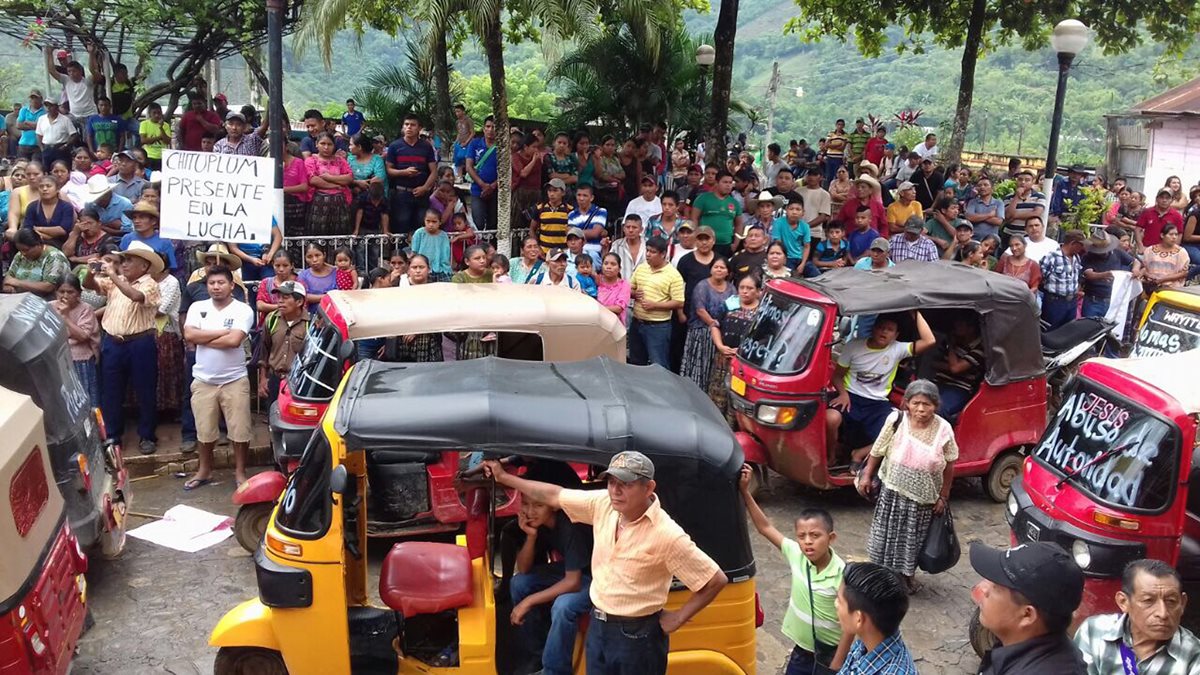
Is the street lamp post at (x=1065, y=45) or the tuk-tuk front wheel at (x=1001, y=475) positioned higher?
the street lamp post at (x=1065, y=45)

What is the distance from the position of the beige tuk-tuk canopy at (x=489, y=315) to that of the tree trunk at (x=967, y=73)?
11.6 meters

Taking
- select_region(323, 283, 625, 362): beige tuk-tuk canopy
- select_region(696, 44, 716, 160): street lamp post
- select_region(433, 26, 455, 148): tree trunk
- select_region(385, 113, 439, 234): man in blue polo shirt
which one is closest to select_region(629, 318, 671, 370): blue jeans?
select_region(323, 283, 625, 362): beige tuk-tuk canopy

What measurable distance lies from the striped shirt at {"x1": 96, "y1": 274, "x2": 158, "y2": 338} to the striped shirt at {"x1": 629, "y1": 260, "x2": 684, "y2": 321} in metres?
4.45

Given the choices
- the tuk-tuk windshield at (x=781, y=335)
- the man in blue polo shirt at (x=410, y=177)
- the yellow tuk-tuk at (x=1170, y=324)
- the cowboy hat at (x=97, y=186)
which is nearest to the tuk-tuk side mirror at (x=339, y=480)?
the tuk-tuk windshield at (x=781, y=335)

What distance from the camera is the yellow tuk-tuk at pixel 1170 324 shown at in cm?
835

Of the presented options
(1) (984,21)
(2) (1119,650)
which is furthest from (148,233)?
(1) (984,21)

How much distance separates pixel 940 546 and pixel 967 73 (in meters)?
13.0

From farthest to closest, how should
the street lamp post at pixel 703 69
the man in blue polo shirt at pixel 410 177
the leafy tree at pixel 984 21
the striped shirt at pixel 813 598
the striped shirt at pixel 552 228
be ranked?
the street lamp post at pixel 703 69, the leafy tree at pixel 984 21, the man in blue polo shirt at pixel 410 177, the striped shirt at pixel 552 228, the striped shirt at pixel 813 598

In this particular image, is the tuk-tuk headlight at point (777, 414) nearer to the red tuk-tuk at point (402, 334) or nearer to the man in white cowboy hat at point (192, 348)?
the red tuk-tuk at point (402, 334)

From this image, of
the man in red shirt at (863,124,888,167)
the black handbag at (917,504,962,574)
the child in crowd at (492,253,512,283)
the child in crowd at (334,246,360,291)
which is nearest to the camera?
the black handbag at (917,504,962,574)

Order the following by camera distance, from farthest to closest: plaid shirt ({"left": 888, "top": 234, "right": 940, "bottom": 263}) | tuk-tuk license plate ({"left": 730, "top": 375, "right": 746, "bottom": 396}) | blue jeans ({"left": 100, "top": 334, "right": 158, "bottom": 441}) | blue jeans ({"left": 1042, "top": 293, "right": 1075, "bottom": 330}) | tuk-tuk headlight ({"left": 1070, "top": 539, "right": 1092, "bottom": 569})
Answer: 1. plaid shirt ({"left": 888, "top": 234, "right": 940, "bottom": 263})
2. blue jeans ({"left": 1042, "top": 293, "right": 1075, "bottom": 330})
3. blue jeans ({"left": 100, "top": 334, "right": 158, "bottom": 441})
4. tuk-tuk license plate ({"left": 730, "top": 375, "right": 746, "bottom": 396})
5. tuk-tuk headlight ({"left": 1070, "top": 539, "right": 1092, "bottom": 569})

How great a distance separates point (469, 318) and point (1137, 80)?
6070 centimetres

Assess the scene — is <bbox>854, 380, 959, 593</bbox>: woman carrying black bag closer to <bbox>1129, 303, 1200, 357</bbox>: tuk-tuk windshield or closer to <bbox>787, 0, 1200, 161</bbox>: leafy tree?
<bbox>1129, 303, 1200, 357</bbox>: tuk-tuk windshield

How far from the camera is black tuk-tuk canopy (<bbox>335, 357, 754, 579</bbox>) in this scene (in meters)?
4.71
